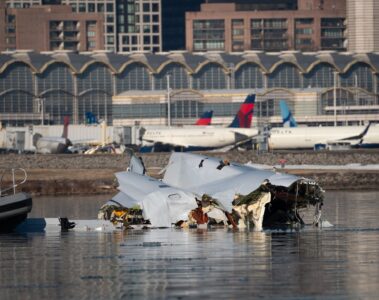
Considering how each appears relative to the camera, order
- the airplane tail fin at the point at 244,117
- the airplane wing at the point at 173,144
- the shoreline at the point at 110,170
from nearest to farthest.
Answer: the shoreline at the point at 110,170, the airplane wing at the point at 173,144, the airplane tail fin at the point at 244,117

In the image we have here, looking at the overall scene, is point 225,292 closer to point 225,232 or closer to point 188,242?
point 188,242

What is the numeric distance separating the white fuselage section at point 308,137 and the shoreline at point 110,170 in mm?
46029

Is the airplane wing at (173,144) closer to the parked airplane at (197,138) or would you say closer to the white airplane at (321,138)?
the parked airplane at (197,138)

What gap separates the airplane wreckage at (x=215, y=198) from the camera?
53.5 meters

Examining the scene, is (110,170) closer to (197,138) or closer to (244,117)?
(197,138)

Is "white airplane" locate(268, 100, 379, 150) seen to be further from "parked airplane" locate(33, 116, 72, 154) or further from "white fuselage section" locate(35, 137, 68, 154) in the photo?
"white fuselage section" locate(35, 137, 68, 154)

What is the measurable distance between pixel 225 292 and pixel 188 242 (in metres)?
13.2

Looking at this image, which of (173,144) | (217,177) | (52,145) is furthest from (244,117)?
(217,177)

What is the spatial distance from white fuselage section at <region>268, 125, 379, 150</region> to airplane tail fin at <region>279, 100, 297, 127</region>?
18.3m

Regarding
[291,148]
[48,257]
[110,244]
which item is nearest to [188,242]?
[110,244]

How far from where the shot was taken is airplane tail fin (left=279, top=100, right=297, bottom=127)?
18575 cm

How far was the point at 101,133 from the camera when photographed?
17612 cm

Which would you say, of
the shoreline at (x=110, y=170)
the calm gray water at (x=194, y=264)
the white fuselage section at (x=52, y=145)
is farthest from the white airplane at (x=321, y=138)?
the calm gray water at (x=194, y=264)

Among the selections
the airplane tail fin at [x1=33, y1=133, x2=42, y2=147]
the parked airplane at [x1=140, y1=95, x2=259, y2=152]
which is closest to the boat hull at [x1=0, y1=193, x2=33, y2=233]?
the parked airplane at [x1=140, y1=95, x2=259, y2=152]
